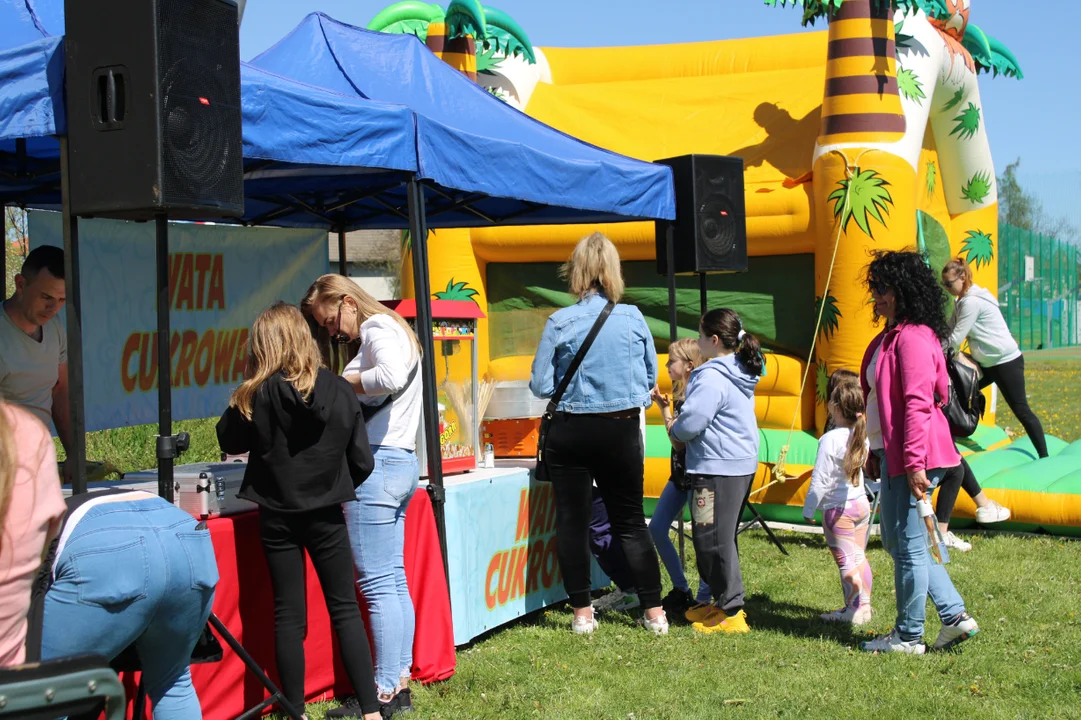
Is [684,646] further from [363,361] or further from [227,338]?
[227,338]

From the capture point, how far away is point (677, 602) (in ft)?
17.8

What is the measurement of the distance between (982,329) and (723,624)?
11.9ft

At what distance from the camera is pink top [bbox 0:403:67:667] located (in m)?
2.16

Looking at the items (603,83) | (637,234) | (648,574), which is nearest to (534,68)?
(603,83)

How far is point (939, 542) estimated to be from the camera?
4.33 meters

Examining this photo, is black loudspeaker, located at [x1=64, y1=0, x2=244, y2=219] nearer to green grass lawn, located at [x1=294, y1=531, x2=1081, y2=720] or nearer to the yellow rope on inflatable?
green grass lawn, located at [x1=294, y1=531, x2=1081, y2=720]

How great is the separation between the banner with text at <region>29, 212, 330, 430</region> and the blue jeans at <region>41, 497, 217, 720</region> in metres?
2.76

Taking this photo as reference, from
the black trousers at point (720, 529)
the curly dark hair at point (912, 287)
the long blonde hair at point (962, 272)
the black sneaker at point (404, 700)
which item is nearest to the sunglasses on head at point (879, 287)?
the curly dark hair at point (912, 287)

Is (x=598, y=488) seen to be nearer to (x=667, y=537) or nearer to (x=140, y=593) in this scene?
(x=667, y=537)

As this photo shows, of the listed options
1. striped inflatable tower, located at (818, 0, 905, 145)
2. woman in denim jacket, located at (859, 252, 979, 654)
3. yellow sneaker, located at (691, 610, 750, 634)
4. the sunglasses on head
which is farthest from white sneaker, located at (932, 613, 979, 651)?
striped inflatable tower, located at (818, 0, 905, 145)

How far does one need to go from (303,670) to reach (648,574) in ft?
5.92

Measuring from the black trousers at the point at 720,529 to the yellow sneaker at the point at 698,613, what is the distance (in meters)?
0.15

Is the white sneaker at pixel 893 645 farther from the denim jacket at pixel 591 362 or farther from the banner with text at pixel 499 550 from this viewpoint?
the banner with text at pixel 499 550

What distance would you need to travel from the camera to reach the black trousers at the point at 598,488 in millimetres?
4832
